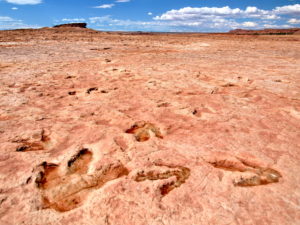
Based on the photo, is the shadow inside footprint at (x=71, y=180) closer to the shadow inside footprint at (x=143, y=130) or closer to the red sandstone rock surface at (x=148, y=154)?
the red sandstone rock surface at (x=148, y=154)

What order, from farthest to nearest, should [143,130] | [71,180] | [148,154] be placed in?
[143,130]
[148,154]
[71,180]

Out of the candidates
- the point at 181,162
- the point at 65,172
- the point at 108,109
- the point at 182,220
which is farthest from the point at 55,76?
the point at 182,220

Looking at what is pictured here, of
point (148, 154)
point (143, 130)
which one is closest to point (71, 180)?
point (148, 154)

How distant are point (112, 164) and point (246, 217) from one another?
1.22 metres

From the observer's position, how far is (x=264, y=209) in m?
1.76

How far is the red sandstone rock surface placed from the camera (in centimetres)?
176

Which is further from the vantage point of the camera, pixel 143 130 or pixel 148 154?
pixel 143 130

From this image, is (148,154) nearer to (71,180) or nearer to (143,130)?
(143,130)

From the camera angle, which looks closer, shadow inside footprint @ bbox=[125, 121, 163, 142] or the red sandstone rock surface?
the red sandstone rock surface

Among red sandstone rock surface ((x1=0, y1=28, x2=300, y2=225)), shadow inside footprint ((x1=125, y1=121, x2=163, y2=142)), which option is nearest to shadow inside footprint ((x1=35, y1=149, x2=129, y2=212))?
red sandstone rock surface ((x1=0, y1=28, x2=300, y2=225))

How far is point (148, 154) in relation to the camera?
2.45 meters

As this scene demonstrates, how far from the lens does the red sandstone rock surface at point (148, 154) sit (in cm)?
176

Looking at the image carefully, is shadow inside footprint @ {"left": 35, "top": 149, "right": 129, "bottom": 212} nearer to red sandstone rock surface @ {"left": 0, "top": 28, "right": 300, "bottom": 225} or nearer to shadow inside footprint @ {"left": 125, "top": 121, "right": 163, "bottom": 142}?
red sandstone rock surface @ {"left": 0, "top": 28, "right": 300, "bottom": 225}

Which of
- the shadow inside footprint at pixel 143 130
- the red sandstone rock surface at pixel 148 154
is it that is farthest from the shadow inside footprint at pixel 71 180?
the shadow inside footprint at pixel 143 130
